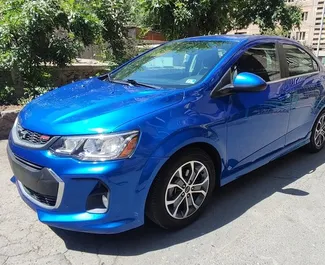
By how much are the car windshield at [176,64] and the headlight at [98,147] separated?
872 mm

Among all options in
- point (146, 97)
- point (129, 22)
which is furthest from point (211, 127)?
point (129, 22)

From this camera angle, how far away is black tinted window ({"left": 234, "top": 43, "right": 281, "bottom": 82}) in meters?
3.23

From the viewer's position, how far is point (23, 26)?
5.44m

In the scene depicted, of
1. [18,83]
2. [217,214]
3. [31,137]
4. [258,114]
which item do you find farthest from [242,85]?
[18,83]

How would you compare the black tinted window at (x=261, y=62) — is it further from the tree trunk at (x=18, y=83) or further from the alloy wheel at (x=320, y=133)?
the tree trunk at (x=18, y=83)

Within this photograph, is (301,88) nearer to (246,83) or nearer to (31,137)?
(246,83)

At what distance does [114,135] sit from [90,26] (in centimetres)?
439

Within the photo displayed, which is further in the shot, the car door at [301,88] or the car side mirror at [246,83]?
the car door at [301,88]

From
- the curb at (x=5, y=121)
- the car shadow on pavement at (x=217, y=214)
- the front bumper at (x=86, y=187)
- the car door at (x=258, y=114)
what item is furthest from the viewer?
the curb at (x=5, y=121)

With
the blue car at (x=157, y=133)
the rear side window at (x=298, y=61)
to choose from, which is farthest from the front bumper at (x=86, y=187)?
the rear side window at (x=298, y=61)

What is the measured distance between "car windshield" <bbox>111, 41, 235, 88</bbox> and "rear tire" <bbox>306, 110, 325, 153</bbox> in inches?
74.3

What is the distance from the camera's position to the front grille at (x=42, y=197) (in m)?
2.38

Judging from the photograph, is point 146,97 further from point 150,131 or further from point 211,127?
point 211,127

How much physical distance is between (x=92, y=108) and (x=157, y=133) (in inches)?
21.4
